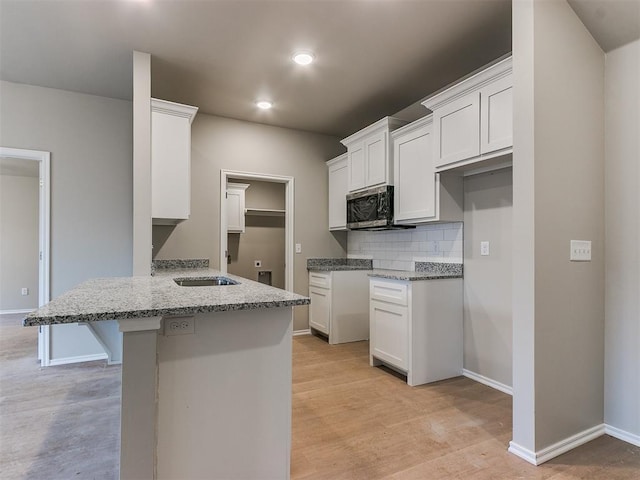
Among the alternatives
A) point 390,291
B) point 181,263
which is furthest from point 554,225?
point 181,263

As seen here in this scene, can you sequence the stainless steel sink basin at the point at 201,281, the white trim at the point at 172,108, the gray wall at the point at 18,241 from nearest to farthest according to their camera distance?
the stainless steel sink basin at the point at 201,281, the white trim at the point at 172,108, the gray wall at the point at 18,241

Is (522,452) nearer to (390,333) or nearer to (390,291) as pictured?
(390,333)

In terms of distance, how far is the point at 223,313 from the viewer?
1479mm

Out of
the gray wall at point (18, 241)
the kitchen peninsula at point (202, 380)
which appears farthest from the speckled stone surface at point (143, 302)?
the gray wall at point (18, 241)

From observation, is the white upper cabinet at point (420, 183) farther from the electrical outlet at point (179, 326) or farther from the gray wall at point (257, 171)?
the electrical outlet at point (179, 326)

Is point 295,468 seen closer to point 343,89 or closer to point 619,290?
point 619,290

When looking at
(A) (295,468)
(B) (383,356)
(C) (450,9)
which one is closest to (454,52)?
(C) (450,9)

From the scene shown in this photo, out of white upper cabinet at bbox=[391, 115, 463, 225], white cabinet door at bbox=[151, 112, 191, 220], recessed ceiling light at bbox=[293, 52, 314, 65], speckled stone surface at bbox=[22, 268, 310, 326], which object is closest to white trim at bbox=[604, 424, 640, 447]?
white upper cabinet at bbox=[391, 115, 463, 225]

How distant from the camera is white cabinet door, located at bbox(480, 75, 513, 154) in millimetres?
2266

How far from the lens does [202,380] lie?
144 centimetres

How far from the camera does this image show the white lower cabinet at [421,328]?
283 centimetres

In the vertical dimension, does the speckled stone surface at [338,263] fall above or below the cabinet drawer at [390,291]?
above

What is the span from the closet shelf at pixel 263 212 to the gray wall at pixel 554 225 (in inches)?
177

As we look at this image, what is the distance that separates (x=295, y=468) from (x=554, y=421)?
56.9 inches
